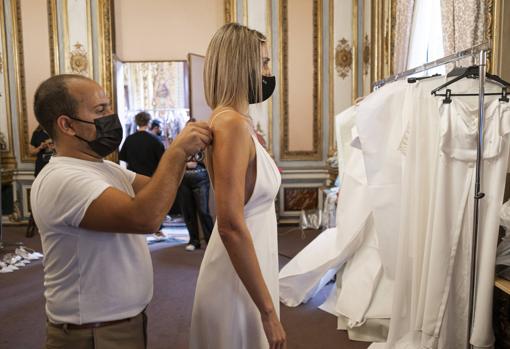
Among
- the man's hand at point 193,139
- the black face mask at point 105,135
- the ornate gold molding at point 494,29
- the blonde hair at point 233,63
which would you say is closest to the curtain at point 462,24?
the ornate gold molding at point 494,29

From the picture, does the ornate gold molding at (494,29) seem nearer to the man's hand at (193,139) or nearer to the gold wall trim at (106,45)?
the man's hand at (193,139)

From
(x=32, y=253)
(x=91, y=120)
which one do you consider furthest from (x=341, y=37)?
(x=91, y=120)

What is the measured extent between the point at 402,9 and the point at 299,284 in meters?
2.84

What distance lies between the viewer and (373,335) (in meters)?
2.74

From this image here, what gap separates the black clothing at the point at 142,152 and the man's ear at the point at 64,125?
392cm

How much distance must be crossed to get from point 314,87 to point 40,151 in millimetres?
3651

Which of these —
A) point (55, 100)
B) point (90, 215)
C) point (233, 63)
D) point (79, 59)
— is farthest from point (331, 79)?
point (90, 215)

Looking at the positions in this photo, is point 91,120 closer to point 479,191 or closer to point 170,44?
point 479,191

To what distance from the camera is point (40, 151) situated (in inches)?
215

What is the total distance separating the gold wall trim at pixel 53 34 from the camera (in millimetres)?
5977

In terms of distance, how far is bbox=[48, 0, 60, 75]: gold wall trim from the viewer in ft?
19.6

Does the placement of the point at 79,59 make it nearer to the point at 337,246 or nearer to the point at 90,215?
the point at 337,246

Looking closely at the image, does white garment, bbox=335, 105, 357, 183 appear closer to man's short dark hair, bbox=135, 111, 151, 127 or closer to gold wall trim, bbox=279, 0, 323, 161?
man's short dark hair, bbox=135, 111, 151, 127

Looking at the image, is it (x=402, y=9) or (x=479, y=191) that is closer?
(x=479, y=191)
